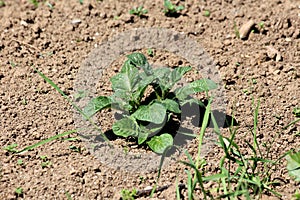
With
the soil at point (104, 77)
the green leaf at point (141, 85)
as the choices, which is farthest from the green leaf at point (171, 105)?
the soil at point (104, 77)

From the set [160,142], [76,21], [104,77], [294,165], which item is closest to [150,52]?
[104,77]

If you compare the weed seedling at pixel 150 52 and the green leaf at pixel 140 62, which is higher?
the green leaf at pixel 140 62

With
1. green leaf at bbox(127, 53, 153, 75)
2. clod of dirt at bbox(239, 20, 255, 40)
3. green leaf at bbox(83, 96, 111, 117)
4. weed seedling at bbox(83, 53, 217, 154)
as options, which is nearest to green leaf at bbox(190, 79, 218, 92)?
weed seedling at bbox(83, 53, 217, 154)

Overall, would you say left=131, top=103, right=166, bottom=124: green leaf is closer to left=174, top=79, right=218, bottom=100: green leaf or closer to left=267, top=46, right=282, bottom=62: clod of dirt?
left=174, top=79, right=218, bottom=100: green leaf

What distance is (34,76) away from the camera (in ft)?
9.78

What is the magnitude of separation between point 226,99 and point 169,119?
1.11ft

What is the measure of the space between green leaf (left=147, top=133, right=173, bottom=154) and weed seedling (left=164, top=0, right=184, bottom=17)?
1.08 m

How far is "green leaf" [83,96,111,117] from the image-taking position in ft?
8.39

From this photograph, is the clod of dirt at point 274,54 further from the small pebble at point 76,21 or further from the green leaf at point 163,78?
the small pebble at point 76,21

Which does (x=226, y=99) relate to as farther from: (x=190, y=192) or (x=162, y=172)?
(x=190, y=192)

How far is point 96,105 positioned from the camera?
2.56m

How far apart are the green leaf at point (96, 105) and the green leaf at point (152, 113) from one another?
15 centimetres

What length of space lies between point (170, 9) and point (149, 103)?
3.12 feet

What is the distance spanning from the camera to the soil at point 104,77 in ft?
8.17
